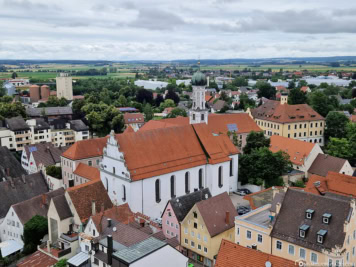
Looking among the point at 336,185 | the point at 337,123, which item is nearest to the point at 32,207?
the point at 336,185

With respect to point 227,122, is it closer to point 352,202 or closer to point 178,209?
point 178,209

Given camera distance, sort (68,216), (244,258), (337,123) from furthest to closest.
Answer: (337,123) → (68,216) → (244,258)

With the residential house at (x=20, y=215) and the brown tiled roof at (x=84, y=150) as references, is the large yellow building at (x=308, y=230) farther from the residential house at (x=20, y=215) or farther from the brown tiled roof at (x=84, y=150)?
the brown tiled roof at (x=84, y=150)

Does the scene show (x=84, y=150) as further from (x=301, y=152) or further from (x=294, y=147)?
(x=301, y=152)

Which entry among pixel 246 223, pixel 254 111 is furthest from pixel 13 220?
pixel 254 111

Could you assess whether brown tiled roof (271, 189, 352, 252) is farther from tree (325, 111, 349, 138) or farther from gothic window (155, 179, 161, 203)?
tree (325, 111, 349, 138)

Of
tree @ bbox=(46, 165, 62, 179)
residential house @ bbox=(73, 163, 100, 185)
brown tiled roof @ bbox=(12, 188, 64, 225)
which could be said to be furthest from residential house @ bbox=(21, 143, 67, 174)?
brown tiled roof @ bbox=(12, 188, 64, 225)
